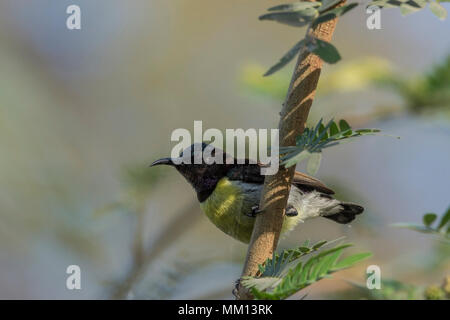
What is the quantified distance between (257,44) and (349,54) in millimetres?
893

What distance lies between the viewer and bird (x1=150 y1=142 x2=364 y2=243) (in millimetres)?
2123

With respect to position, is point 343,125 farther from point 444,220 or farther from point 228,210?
point 228,210

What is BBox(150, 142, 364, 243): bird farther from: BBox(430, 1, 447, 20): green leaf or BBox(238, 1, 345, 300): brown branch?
BBox(430, 1, 447, 20): green leaf

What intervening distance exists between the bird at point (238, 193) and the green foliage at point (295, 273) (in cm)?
127

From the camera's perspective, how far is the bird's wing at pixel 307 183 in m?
2.10

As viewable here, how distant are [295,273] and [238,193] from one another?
4.99 feet

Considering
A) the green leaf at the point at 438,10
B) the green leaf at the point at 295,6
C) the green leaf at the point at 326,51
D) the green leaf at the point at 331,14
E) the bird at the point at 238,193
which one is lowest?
the bird at the point at 238,193

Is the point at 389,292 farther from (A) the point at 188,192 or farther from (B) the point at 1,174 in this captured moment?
(B) the point at 1,174

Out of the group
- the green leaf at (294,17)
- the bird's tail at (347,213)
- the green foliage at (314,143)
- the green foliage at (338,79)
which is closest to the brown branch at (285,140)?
the green foliage at (314,143)

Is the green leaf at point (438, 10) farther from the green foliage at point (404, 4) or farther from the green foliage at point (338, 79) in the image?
the green foliage at point (338, 79)

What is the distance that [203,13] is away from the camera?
16.4 ft

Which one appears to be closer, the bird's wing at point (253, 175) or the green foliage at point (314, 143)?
the green foliage at point (314, 143)

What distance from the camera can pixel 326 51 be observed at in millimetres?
625

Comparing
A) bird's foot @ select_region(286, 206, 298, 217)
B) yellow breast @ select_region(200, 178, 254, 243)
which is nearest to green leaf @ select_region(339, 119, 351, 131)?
yellow breast @ select_region(200, 178, 254, 243)
